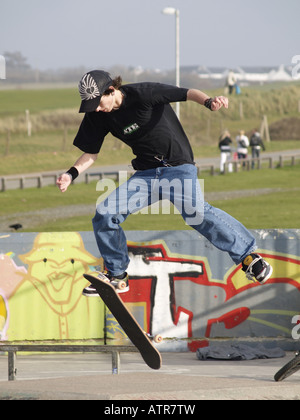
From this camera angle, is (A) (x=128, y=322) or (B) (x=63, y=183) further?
(A) (x=128, y=322)

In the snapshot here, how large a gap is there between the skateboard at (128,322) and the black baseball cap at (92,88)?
5.06 feet

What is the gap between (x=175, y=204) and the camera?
649cm

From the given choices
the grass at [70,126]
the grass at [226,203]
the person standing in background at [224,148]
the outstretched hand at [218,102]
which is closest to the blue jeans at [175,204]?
the outstretched hand at [218,102]

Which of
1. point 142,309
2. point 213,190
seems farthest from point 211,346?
point 213,190

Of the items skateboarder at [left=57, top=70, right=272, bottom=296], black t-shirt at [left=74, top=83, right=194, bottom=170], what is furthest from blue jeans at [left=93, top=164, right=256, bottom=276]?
black t-shirt at [left=74, top=83, right=194, bottom=170]

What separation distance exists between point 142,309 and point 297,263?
244cm

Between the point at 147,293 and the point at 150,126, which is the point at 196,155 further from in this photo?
the point at 150,126

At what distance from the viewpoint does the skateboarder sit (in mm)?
6359

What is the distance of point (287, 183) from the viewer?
30.8 meters

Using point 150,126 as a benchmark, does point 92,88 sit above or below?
above

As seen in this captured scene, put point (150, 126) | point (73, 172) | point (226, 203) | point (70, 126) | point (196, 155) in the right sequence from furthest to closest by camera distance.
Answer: point (70, 126) → point (196, 155) → point (226, 203) → point (73, 172) → point (150, 126)

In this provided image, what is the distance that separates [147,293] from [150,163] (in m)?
5.12

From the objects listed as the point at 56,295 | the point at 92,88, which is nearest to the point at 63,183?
Result: the point at 92,88
